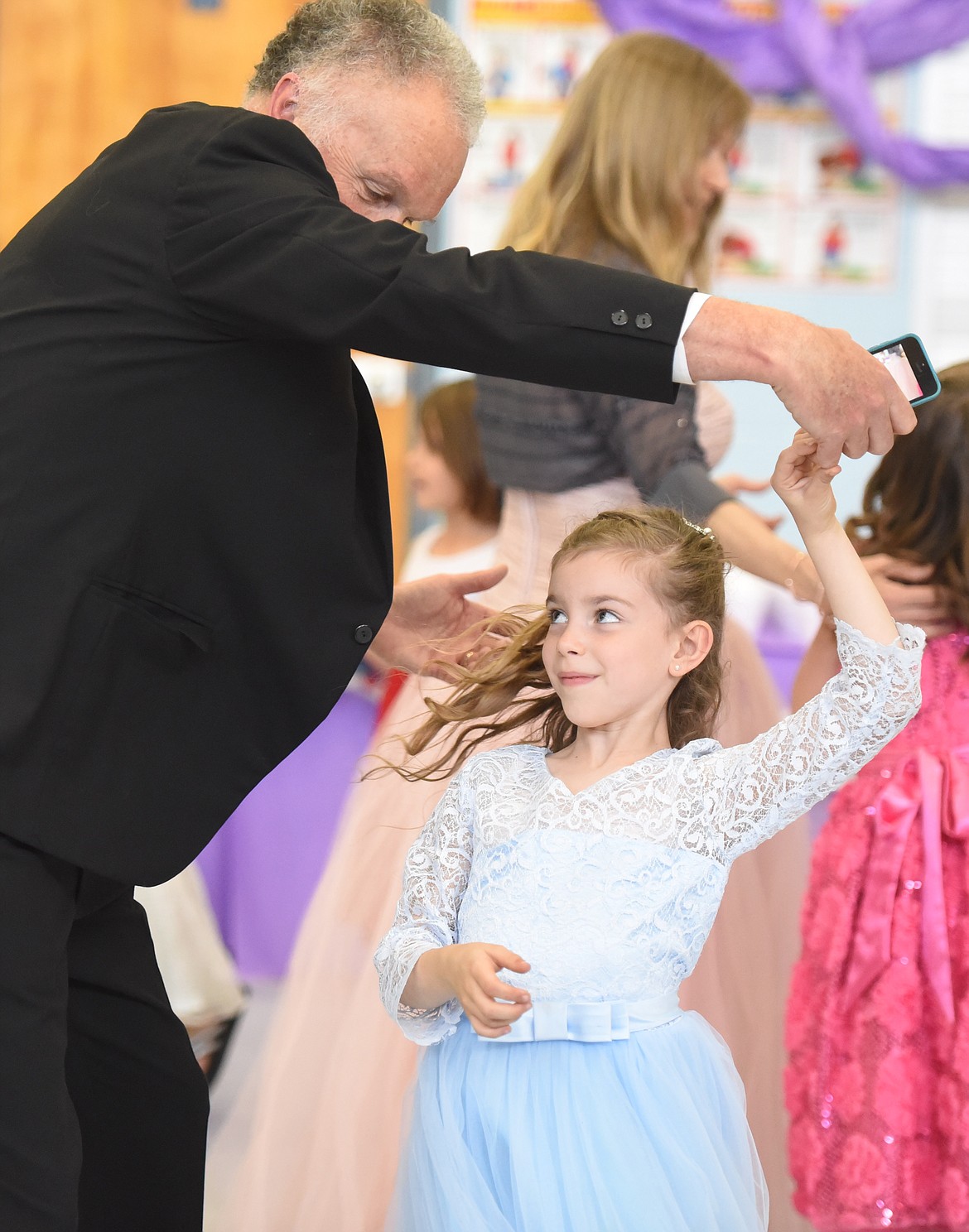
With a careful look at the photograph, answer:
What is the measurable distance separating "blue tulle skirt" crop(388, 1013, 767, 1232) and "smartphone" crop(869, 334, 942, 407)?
66 centimetres

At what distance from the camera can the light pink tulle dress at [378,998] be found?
209cm

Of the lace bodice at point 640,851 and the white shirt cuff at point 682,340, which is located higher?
the white shirt cuff at point 682,340

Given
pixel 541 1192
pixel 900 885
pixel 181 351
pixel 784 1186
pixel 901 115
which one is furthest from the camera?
pixel 901 115

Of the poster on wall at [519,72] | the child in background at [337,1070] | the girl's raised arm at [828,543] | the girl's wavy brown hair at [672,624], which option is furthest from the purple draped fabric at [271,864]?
the girl's raised arm at [828,543]

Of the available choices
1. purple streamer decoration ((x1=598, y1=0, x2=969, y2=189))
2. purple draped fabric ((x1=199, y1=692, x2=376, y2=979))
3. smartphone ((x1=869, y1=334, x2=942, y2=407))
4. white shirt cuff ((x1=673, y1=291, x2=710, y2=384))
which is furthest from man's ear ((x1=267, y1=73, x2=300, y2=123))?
purple streamer decoration ((x1=598, y1=0, x2=969, y2=189))

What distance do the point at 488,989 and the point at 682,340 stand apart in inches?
22.6

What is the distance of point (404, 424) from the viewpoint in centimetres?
434

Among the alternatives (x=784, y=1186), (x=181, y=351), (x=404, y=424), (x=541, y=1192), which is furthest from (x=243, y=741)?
(x=404, y=424)

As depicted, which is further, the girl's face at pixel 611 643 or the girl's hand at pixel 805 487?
the girl's face at pixel 611 643

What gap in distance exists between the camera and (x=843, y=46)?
407 cm

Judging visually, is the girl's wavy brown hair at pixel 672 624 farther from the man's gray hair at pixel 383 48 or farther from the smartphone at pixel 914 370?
the man's gray hair at pixel 383 48

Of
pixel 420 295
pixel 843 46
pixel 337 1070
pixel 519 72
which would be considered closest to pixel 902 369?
pixel 420 295

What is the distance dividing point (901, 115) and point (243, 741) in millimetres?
3513

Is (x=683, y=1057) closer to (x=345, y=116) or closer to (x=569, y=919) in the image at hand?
(x=569, y=919)
